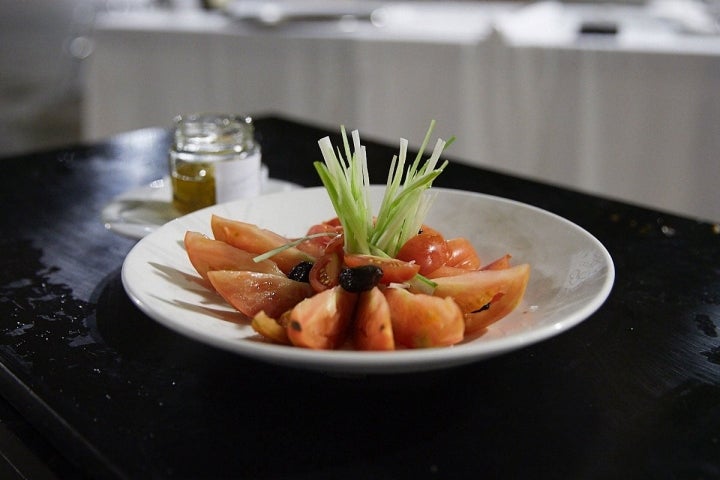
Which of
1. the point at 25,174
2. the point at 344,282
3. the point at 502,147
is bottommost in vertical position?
the point at 502,147

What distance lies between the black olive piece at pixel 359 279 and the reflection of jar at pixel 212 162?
0.41 m

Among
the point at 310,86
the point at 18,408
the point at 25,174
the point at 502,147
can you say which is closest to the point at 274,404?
the point at 18,408

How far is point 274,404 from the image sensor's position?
528 millimetres

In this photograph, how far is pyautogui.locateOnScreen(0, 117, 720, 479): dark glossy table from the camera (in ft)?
1.53

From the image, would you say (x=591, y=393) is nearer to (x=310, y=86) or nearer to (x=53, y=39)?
(x=310, y=86)

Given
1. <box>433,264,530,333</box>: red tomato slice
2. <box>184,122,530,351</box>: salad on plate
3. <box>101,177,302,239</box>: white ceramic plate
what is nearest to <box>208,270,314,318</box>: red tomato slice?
<box>184,122,530,351</box>: salad on plate

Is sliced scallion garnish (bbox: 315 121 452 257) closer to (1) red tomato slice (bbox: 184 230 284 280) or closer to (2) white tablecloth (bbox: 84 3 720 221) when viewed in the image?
(1) red tomato slice (bbox: 184 230 284 280)

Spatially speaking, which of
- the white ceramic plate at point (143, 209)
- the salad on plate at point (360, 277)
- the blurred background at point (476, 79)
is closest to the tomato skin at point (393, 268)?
the salad on plate at point (360, 277)

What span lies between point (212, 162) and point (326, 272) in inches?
14.5

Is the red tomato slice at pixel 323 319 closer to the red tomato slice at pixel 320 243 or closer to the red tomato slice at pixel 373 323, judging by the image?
the red tomato slice at pixel 373 323

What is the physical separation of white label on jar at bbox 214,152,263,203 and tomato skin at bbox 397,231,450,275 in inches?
13.7

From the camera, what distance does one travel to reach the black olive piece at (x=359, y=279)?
0.54 meters

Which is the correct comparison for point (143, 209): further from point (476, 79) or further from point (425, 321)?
point (476, 79)

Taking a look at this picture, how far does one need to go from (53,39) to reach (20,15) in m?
0.19
